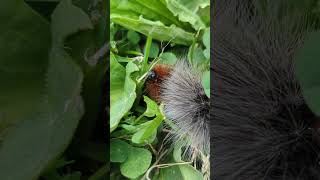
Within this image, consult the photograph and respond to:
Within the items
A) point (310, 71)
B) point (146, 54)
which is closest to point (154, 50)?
point (146, 54)

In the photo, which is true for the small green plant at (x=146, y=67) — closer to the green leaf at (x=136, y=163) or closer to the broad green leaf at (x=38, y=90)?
the green leaf at (x=136, y=163)

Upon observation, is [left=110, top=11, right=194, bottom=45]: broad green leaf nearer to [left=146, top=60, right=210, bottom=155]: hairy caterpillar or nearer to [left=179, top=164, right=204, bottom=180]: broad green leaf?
[left=146, top=60, right=210, bottom=155]: hairy caterpillar

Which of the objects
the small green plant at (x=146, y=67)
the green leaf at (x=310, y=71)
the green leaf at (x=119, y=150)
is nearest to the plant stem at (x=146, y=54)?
the small green plant at (x=146, y=67)

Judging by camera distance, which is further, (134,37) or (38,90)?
(134,37)

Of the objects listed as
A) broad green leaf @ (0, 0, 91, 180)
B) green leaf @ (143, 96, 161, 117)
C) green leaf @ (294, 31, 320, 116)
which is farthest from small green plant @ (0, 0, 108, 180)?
green leaf @ (294, 31, 320, 116)

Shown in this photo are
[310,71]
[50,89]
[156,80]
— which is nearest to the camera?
[50,89]

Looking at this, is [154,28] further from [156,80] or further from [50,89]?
[50,89]

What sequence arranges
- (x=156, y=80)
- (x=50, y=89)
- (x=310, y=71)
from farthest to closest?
(x=156, y=80), (x=310, y=71), (x=50, y=89)
